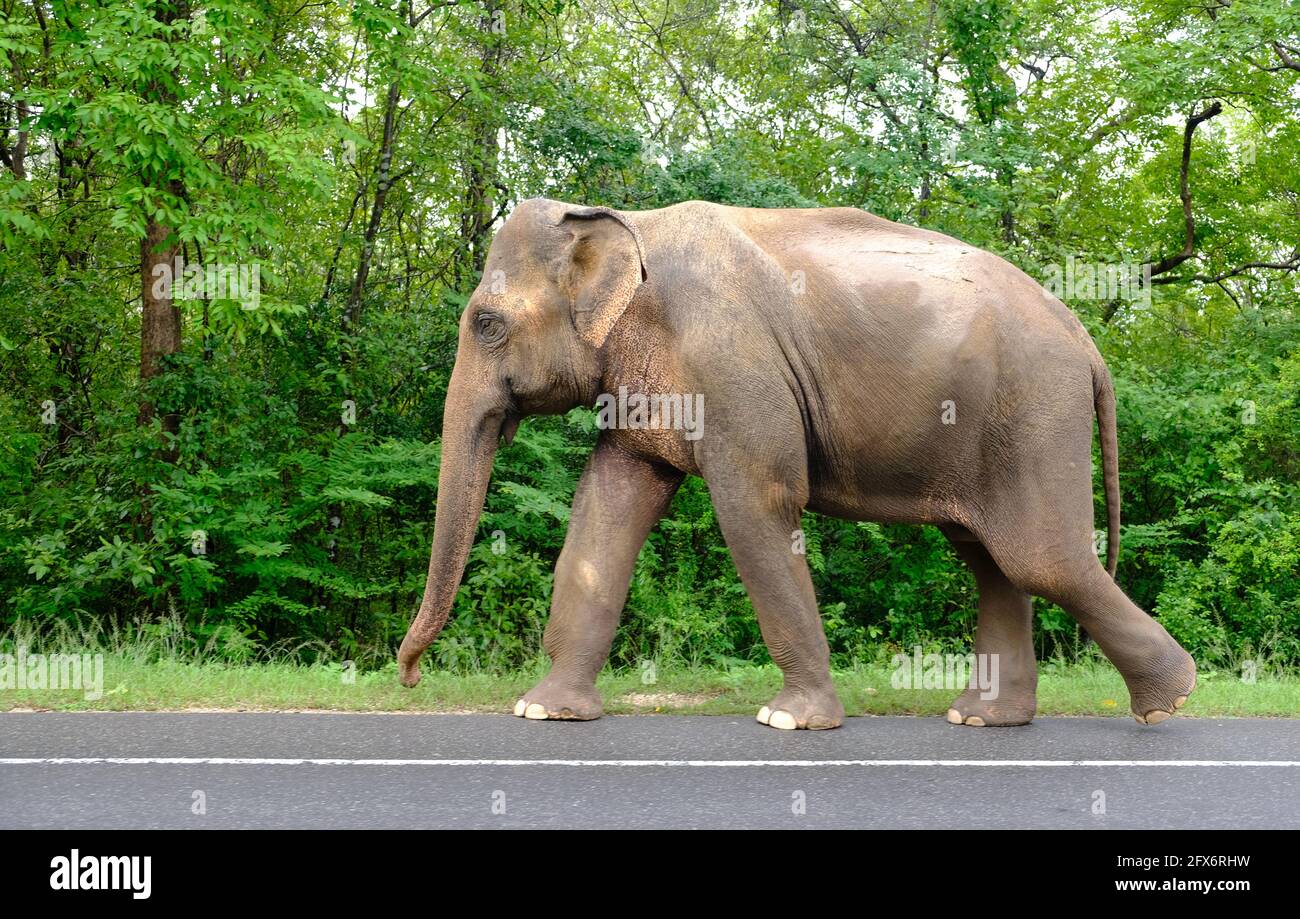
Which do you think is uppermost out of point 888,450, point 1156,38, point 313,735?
point 1156,38

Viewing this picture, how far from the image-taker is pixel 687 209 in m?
7.67

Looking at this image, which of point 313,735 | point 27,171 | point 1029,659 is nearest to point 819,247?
point 1029,659

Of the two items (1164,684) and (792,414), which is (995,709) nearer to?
(1164,684)

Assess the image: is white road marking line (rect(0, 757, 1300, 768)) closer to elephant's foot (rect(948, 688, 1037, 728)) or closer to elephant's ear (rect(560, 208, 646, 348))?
elephant's foot (rect(948, 688, 1037, 728))

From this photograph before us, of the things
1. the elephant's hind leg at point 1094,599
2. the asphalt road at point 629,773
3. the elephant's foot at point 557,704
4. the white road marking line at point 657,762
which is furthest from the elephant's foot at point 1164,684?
the elephant's foot at point 557,704

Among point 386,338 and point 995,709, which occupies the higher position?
point 386,338

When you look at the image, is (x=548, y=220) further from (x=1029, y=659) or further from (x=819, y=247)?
(x=1029, y=659)

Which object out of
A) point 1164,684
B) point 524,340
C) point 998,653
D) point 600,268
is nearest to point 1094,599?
point 1164,684

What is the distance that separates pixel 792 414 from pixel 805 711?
1550 millimetres

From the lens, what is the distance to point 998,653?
7.59 metres

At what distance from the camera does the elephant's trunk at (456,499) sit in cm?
738

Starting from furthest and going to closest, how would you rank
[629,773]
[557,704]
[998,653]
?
[998,653] → [557,704] → [629,773]

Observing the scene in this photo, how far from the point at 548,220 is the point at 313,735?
3015mm

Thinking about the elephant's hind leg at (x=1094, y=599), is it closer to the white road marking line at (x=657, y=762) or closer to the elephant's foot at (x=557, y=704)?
the white road marking line at (x=657, y=762)
